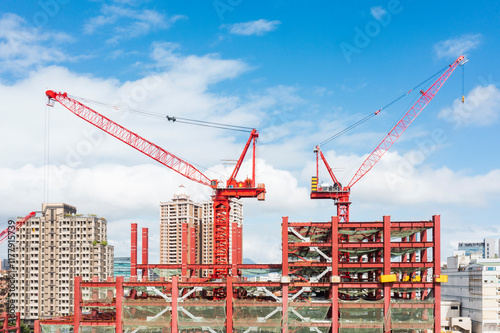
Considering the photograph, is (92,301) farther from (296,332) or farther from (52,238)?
(52,238)

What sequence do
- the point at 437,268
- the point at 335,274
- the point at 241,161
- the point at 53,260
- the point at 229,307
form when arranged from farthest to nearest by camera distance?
the point at 53,260 < the point at 241,161 < the point at 229,307 < the point at 335,274 < the point at 437,268

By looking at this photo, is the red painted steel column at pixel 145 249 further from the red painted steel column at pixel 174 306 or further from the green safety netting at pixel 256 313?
the green safety netting at pixel 256 313

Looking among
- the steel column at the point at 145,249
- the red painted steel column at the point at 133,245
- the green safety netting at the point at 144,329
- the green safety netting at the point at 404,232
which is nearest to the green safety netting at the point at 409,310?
the green safety netting at the point at 404,232

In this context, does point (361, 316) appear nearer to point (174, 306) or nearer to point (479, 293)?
Answer: point (174, 306)

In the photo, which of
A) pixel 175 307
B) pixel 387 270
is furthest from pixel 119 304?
pixel 387 270

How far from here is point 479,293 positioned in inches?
5217

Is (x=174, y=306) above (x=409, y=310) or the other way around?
the other way around

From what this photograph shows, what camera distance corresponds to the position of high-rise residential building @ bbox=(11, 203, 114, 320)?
585 ft

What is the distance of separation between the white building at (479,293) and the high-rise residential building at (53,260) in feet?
387

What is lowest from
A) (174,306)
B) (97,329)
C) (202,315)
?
(97,329)

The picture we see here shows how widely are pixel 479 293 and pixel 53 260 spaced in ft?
449

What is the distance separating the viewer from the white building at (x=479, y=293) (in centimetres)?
12912

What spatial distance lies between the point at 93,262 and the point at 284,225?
11690 cm

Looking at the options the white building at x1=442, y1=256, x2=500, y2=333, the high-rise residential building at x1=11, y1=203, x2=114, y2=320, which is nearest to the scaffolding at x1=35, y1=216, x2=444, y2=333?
the white building at x1=442, y1=256, x2=500, y2=333
